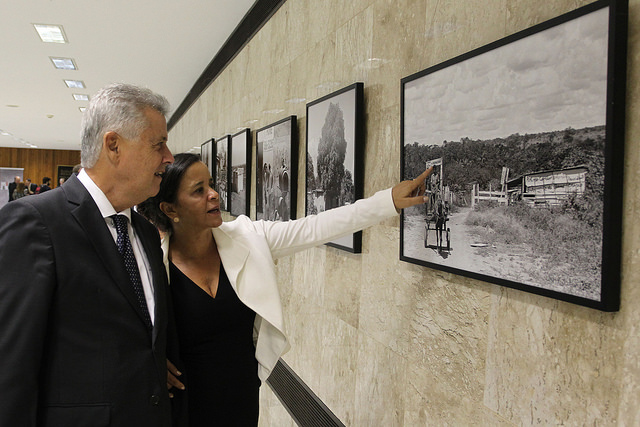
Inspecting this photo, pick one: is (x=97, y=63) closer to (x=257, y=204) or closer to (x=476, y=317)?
(x=257, y=204)

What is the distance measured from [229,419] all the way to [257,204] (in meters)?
2.91

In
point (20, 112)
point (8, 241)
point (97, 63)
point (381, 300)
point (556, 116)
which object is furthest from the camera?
point (20, 112)

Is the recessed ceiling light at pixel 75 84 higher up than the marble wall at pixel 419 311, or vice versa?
the recessed ceiling light at pixel 75 84

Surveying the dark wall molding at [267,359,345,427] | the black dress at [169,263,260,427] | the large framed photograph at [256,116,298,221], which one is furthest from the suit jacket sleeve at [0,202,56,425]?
the large framed photograph at [256,116,298,221]

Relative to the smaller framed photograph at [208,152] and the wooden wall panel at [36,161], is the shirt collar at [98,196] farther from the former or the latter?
the wooden wall panel at [36,161]

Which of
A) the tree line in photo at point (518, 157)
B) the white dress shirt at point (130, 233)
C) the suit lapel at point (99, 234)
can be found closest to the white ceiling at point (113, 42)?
the white dress shirt at point (130, 233)

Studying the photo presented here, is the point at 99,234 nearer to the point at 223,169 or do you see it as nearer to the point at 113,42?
the point at 223,169

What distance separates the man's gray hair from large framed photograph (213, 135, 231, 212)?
182 inches

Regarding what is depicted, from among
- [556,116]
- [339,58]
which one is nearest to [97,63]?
[339,58]

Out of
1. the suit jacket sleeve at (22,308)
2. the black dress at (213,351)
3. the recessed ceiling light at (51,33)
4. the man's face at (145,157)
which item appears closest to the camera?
the suit jacket sleeve at (22,308)

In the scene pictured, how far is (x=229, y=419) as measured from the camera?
1955 mm

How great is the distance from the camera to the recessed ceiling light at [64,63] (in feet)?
24.3

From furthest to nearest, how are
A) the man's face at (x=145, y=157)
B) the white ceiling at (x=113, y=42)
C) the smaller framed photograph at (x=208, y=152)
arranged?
the smaller framed photograph at (x=208, y=152) < the white ceiling at (x=113, y=42) < the man's face at (x=145, y=157)

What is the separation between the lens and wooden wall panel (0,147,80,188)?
26.0 metres
